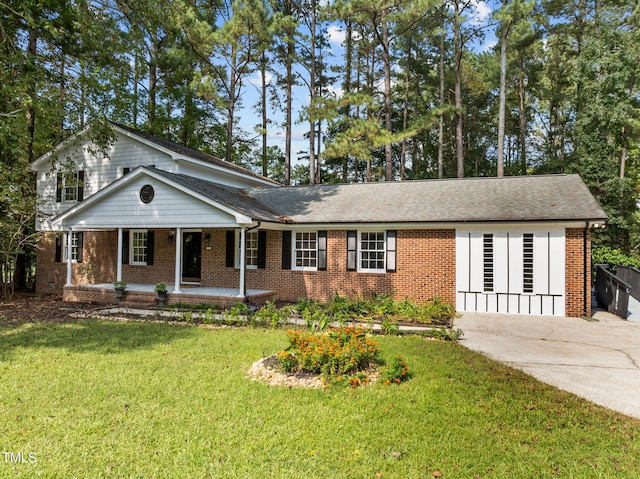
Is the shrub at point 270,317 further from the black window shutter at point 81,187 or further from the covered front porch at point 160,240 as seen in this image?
the black window shutter at point 81,187

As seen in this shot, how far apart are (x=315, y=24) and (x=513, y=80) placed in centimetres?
1616

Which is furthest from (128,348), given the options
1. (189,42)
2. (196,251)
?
(189,42)

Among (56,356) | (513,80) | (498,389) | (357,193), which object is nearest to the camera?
(498,389)

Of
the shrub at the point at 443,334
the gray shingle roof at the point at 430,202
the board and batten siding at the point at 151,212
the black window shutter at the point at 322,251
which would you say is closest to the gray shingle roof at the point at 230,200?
the gray shingle roof at the point at 430,202

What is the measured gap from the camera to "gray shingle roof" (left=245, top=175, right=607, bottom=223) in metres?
11.8

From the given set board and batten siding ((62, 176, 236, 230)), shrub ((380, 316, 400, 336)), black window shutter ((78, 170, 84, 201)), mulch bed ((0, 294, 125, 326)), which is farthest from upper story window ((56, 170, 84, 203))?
shrub ((380, 316, 400, 336))

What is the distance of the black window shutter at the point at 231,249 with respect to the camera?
49.0ft

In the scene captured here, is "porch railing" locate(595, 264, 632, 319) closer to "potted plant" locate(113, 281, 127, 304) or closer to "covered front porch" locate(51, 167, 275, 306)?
"covered front porch" locate(51, 167, 275, 306)

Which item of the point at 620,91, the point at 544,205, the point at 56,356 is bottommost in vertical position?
the point at 56,356

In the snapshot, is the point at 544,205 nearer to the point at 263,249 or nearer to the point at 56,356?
the point at 263,249

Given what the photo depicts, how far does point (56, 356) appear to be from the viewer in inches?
286

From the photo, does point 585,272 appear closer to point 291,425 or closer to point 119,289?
point 291,425

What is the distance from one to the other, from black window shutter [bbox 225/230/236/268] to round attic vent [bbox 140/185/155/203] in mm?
3001

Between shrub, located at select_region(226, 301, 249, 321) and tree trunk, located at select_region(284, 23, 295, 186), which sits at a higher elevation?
tree trunk, located at select_region(284, 23, 295, 186)
